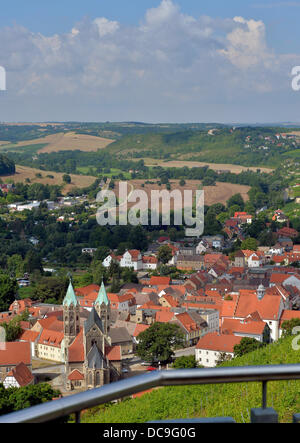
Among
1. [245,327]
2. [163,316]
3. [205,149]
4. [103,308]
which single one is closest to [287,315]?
[245,327]

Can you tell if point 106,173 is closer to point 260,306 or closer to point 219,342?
point 260,306

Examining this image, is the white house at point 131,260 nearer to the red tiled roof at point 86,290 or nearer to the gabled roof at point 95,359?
the red tiled roof at point 86,290

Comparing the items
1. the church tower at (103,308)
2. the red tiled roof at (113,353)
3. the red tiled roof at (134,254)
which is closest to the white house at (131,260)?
the red tiled roof at (134,254)

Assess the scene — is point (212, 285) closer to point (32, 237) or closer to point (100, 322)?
point (100, 322)

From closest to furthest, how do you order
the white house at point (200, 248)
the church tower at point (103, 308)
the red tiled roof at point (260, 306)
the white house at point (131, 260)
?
the church tower at point (103, 308) < the red tiled roof at point (260, 306) < the white house at point (131, 260) < the white house at point (200, 248)

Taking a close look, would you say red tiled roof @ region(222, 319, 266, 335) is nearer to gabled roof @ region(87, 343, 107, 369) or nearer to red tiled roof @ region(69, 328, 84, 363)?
gabled roof @ region(87, 343, 107, 369)

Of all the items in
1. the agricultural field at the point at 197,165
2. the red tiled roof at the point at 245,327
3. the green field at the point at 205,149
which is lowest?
the red tiled roof at the point at 245,327
